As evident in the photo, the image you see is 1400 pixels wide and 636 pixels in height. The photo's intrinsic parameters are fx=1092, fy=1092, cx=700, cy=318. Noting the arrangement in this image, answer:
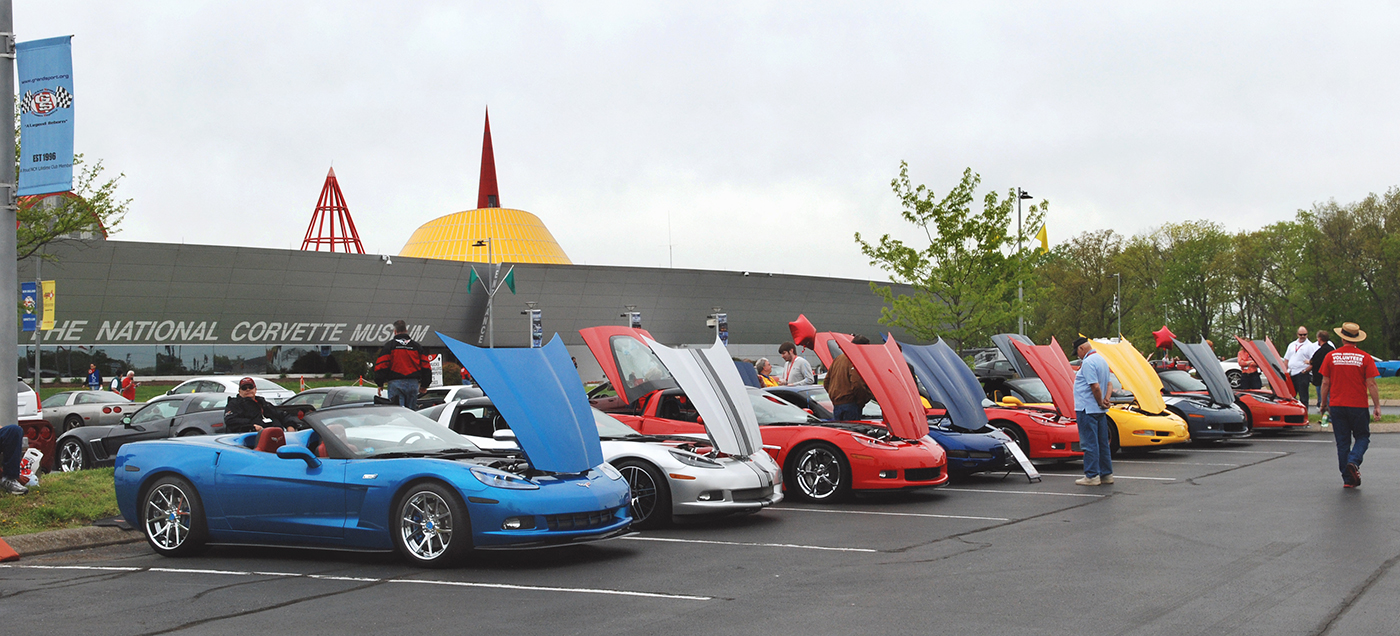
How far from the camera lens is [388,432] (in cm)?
823

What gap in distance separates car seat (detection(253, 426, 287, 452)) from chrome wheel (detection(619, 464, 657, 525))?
2.83m

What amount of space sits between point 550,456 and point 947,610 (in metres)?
3.18

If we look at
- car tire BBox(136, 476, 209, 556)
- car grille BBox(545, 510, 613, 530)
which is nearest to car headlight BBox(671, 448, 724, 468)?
car grille BBox(545, 510, 613, 530)

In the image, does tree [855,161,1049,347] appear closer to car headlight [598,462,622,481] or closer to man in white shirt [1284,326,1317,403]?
man in white shirt [1284,326,1317,403]

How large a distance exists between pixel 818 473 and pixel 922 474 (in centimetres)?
105

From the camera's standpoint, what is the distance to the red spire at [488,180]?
302 ft

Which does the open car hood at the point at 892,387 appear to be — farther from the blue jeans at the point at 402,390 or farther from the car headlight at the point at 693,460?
the blue jeans at the point at 402,390

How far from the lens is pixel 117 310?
153 ft

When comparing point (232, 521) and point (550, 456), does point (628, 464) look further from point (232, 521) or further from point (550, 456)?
point (232, 521)

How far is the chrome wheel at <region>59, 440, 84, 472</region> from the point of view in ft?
50.6

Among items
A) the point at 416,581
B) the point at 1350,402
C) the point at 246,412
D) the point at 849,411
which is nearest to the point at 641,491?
the point at 416,581

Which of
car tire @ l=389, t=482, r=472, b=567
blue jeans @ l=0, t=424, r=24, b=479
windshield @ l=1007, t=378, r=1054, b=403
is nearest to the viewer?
car tire @ l=389, t=482, r=472, b=567

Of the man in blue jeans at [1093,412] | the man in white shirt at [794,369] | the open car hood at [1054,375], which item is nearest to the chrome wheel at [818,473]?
the man in blue jeans at [1093,412]

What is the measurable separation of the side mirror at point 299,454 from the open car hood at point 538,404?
121 centimetres
